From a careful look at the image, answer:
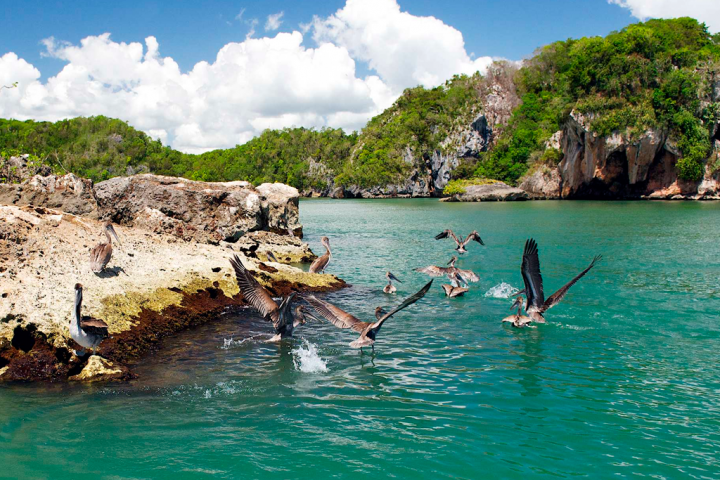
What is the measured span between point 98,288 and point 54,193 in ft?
21.7

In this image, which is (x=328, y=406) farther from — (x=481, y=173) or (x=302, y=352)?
(x=481, y=173)

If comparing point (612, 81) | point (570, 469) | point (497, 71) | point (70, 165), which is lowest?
point (570, 469)

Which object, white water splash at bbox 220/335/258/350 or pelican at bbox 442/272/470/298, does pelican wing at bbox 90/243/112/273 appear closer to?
white water splash at bbox 220/335/258/350

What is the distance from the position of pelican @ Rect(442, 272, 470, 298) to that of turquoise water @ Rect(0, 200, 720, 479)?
4.45 ft

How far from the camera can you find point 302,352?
971 centimetres

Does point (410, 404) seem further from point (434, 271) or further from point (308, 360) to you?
point (434, 271)

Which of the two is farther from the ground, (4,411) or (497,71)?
(497,71)

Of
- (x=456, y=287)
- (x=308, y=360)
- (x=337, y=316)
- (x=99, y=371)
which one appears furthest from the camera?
(x=456, y=287)

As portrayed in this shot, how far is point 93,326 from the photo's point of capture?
8133 mm

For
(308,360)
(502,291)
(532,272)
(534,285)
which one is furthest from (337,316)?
(502,291)

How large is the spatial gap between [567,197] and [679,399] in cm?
7925

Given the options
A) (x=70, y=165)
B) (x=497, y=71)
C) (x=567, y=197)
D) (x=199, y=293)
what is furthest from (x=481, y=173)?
(x=199, y=293)

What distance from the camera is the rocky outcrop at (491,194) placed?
271ft

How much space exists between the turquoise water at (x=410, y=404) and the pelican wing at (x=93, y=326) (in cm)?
89
